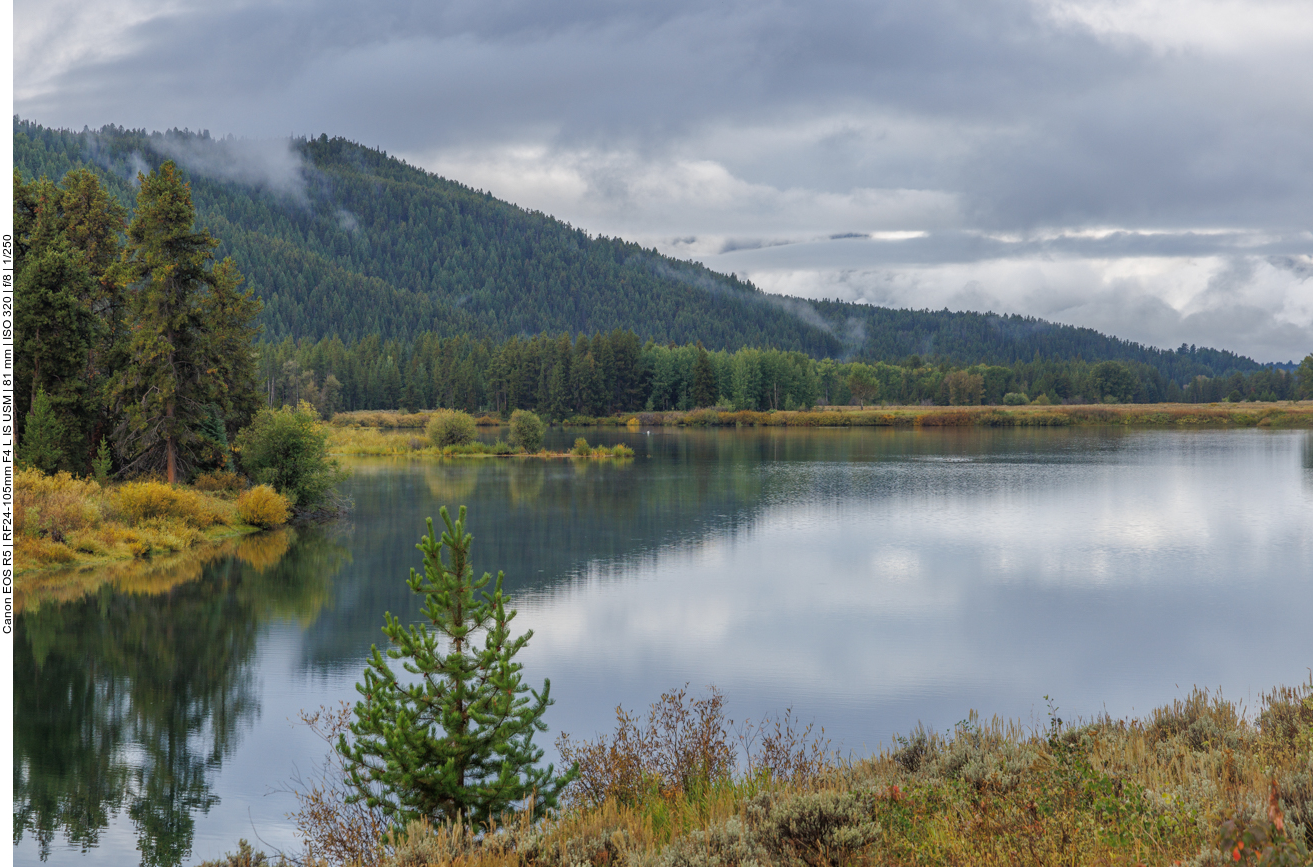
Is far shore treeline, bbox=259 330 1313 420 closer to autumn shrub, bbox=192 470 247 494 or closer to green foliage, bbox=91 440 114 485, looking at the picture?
autumn shrub, bbox=192 470 247 494

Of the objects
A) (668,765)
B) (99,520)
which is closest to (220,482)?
(99,520)

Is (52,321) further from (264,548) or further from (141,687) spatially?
(141,687)

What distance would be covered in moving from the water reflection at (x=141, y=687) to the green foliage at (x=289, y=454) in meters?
8.18

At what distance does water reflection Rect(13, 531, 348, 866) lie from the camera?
10922 mm

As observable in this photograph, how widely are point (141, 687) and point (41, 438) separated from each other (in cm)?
1677

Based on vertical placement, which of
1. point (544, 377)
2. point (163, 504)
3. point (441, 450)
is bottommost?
point (163, 504)

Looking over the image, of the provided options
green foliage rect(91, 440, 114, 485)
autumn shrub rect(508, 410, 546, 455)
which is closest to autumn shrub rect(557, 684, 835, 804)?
green foliage rect(91, 440, 114, 485)

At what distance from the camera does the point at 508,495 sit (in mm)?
43656

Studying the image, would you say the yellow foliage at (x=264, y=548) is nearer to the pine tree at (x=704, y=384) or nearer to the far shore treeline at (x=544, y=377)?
the far shore treeline at (x=544, y=377)

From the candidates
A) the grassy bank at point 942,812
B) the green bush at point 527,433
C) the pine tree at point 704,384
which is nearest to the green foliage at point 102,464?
the grassy bank at point 942,812

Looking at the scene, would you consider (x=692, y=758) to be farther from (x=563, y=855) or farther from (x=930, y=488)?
(x=930, y=488)

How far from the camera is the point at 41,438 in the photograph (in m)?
28.3

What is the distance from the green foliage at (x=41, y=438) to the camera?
92.0ft

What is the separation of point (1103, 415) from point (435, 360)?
95.4m
